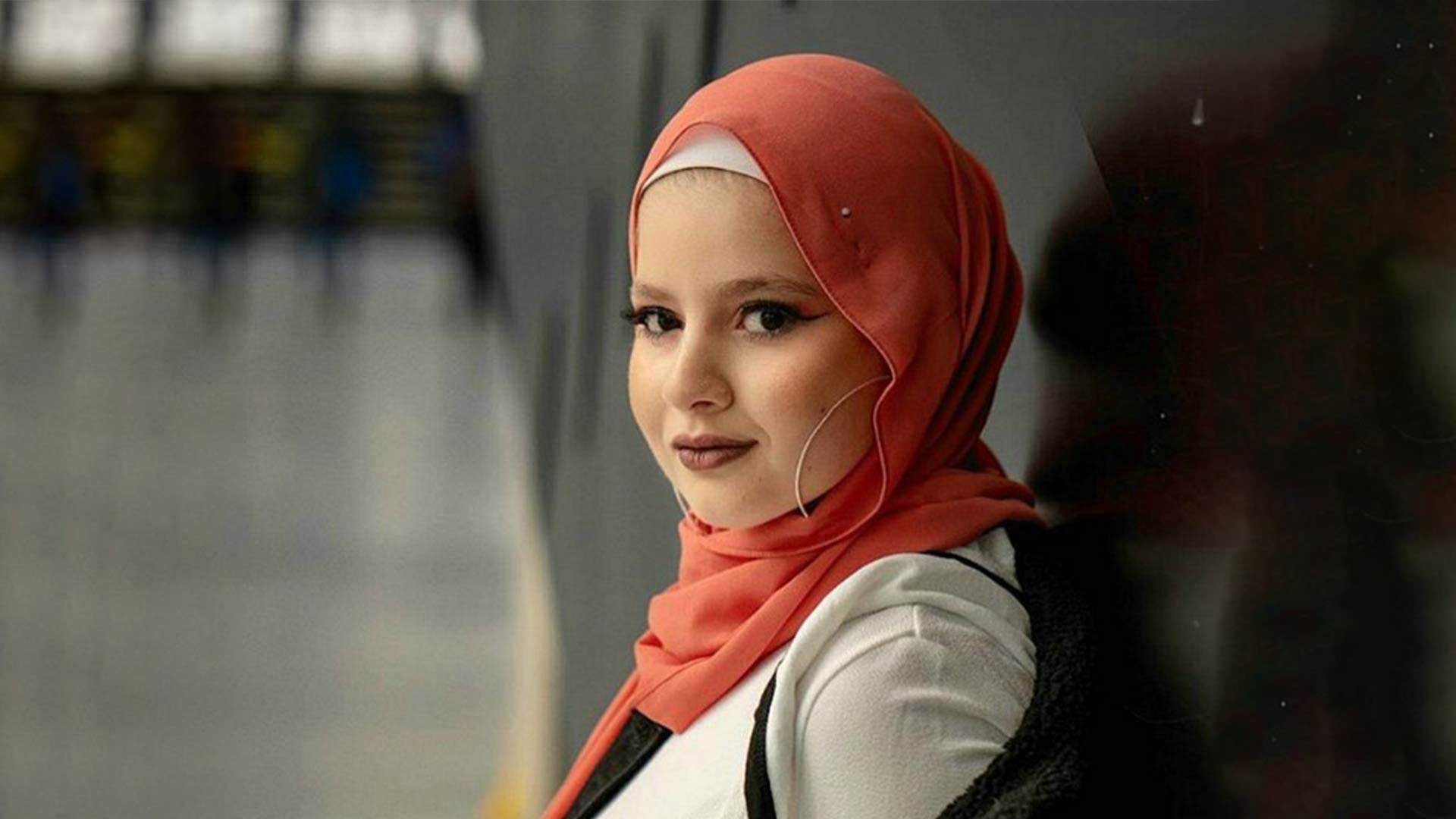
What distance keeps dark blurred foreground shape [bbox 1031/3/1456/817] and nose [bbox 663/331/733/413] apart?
243 mm

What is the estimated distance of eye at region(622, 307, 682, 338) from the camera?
1.21 meters

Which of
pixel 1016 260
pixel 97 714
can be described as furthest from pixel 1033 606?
pixel 97 714

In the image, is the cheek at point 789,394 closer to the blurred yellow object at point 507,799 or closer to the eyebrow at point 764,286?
the eyebrow at point 764,286

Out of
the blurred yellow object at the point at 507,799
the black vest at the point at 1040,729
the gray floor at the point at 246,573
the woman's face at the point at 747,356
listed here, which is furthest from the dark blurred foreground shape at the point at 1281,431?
the gray floor at the point at 246,573

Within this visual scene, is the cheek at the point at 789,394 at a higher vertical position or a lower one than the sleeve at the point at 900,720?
higher

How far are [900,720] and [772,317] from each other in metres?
0.25

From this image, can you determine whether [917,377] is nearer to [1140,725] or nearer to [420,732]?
[1140,725]

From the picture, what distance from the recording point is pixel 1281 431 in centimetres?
99

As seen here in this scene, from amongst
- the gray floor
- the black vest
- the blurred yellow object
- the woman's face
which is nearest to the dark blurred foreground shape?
the black vest

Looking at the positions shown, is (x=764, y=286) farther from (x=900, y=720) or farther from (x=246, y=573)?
(x=246, y=573)

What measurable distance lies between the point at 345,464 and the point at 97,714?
3178mm

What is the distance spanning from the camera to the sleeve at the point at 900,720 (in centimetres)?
101

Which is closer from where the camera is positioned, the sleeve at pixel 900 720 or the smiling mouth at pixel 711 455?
the sleeve at pixel 900 720

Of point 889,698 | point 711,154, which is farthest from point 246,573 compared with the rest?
point 889,698
